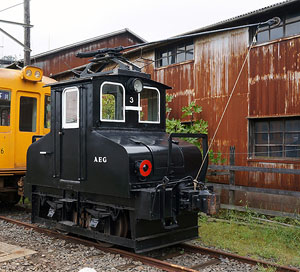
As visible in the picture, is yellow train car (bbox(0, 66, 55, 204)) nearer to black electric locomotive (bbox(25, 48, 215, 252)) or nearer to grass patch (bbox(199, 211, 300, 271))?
black electric locomotive (bbox(25, 48, 215, 252))

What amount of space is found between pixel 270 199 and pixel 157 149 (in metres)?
5.57

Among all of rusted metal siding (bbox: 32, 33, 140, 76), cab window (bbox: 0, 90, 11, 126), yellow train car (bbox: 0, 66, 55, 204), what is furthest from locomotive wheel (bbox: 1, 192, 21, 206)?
rusted metal siding (bbox: 32, 33, 140, 76)

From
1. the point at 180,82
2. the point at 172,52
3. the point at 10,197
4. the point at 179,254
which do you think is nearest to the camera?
the point at 179,254

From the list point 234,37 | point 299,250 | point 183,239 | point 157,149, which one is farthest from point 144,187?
point 234,37

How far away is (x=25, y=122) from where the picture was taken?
32.3 feet

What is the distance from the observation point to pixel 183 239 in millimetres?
6641

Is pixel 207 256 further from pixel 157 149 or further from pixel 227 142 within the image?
pixel 227 142

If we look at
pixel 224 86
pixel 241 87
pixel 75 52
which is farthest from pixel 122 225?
pixel 75 52

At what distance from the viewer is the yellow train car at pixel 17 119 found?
9422 mm

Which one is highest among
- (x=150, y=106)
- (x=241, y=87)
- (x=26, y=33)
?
(x=26, y=33)

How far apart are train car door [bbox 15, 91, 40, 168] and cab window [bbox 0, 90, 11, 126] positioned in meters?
A: 0.24

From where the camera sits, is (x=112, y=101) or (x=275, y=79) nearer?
(x=112, y=101)

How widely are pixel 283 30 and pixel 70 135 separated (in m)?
6.72

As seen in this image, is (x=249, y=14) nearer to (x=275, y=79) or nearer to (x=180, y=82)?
(x=275, y=79)
